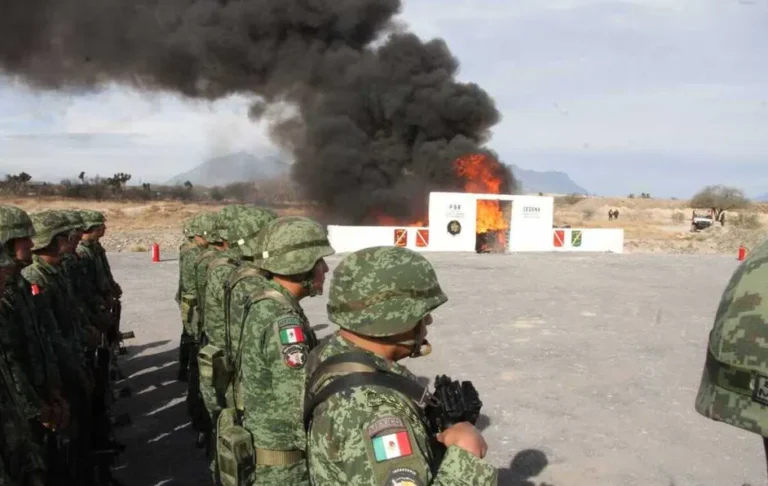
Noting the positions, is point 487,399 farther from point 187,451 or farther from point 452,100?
point 452,100

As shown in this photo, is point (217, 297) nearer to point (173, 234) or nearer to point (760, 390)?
point (760, 390)

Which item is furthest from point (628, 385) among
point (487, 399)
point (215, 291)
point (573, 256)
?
point (573, 256)

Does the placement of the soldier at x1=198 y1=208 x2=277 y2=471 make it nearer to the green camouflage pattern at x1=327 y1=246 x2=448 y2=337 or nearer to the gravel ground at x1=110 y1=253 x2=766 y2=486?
the gravel ground at x1=110 y1=253 x2=766 y2=486

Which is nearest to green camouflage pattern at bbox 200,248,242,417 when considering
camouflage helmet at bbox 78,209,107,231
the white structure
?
camouflage helmet at bbox 78,209,107,231

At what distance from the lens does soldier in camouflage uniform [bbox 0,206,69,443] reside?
367cm

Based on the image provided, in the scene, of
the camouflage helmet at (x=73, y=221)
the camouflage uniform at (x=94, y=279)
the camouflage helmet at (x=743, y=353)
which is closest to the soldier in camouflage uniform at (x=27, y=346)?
the camouflage helmet at (x=73, y=221)

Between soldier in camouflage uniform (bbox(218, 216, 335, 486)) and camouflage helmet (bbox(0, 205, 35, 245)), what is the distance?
1712mm

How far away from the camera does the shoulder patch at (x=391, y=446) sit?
167 cm

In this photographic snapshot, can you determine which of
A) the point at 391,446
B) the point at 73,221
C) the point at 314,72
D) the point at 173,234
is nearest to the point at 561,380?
the point at 73,221

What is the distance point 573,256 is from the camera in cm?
1961

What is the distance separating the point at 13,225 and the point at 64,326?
1.19 metres

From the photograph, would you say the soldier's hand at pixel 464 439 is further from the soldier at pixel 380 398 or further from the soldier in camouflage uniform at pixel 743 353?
the soldier in camouflage uniform at pixel 743 353

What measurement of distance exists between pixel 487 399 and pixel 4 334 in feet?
14.0

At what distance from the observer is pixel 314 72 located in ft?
105
